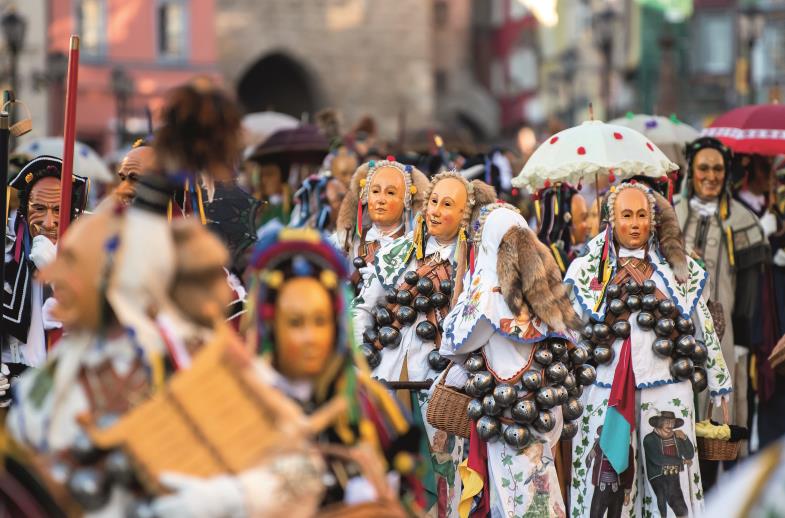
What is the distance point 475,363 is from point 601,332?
3.49 feet

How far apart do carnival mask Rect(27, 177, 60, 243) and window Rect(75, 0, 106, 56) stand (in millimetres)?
32141

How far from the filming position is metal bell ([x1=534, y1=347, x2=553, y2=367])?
920 cm

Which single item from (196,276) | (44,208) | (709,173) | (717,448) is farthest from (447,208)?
(196,276)

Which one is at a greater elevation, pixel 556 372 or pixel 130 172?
pixel 130 172

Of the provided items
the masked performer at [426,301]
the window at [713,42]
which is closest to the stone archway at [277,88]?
the window at [713,42]

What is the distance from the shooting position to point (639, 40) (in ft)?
151

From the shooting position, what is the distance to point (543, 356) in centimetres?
920

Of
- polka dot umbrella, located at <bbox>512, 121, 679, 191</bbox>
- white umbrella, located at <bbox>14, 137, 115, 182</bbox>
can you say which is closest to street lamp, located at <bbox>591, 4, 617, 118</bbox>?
white umbrella, located at <bbox>14, 137, 115, 182</bbox>

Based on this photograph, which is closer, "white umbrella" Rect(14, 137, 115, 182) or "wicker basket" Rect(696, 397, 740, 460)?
"wicker basket" Rect(696, 397, 740, 460)

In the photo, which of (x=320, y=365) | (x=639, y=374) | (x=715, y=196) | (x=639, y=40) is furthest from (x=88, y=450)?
(x=639, y=40)

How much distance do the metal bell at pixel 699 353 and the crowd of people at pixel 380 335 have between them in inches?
0.6

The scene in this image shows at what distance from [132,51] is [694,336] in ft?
109

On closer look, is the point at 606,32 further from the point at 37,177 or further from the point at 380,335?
the point at 37,177

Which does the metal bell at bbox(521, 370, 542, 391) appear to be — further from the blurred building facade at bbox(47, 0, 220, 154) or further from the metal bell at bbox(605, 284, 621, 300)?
the blurred building facade at bbox(47, 0, 220, 154)
